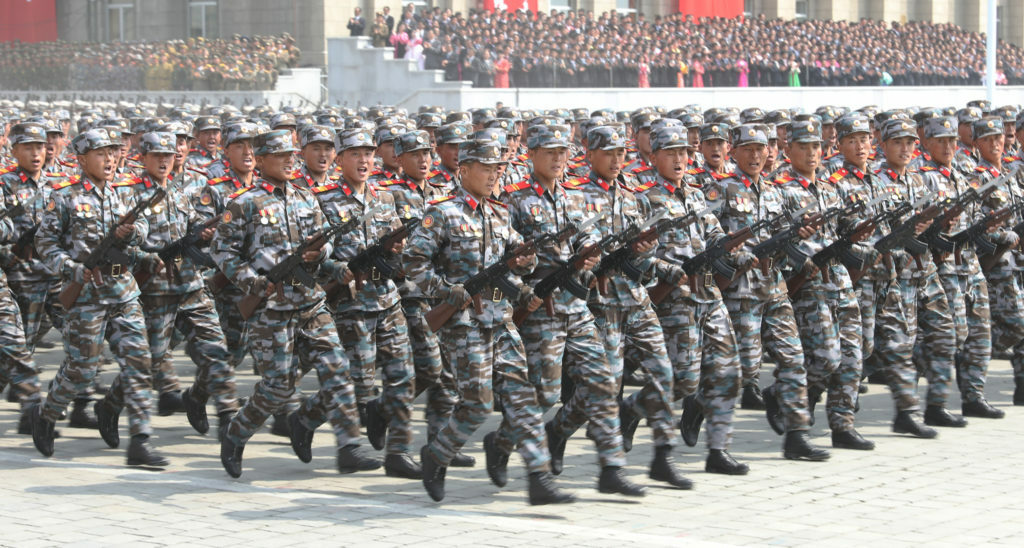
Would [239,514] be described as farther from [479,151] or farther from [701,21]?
[701,21]

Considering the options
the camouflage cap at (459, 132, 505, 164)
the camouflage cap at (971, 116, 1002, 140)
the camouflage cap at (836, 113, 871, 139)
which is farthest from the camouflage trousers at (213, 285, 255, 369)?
the camouflage cap at (971, 116, 1002, 140)

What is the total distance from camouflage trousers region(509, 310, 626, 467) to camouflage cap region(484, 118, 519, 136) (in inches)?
192

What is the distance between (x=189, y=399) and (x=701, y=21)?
36048 mm

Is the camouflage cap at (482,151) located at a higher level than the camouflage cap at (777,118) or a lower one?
lower

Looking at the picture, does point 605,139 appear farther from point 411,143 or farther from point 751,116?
point 751,116

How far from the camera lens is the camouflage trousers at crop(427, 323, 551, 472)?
27.0 feet

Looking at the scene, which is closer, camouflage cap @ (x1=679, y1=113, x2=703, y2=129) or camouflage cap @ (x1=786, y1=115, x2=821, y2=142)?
camouflage cap @ (x1=786, y1=115, x2=821, y2=142)

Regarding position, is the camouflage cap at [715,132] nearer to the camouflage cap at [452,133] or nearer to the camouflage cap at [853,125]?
the camouflage cap at [853,125]

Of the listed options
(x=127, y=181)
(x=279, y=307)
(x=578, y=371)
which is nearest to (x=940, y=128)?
(x=578, y=371)

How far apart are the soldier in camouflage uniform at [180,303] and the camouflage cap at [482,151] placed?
249cm

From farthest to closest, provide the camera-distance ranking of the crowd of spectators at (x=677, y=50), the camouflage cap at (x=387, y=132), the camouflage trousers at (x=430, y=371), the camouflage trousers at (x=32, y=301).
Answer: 1. the crowd of spectators at (x=677, y=50)
2. the camouflage cap at (x=387, y=132)
3. the camouflage trousers at (x=32, y=301)
4. the camouflage trousers at (x=430, y=371)

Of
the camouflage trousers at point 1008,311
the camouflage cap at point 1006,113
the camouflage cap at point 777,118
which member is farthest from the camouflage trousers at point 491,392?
the camouflage cap at point 1006,113

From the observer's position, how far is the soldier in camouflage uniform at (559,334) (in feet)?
27.6

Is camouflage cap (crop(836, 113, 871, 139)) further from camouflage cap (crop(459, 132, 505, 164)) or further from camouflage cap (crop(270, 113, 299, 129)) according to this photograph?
camouflage cap (crop(270, 113, 299, 129))
